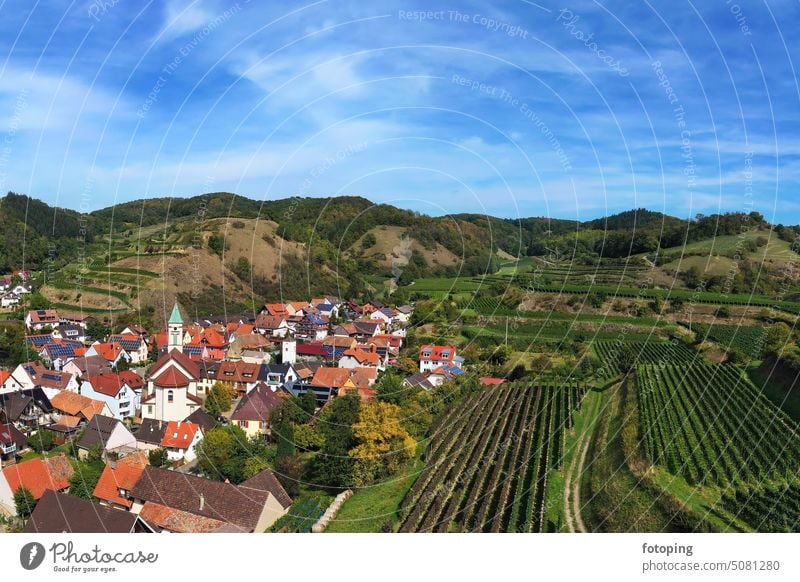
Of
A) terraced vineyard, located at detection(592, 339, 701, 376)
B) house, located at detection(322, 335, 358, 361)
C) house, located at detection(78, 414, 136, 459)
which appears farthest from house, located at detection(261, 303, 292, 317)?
house, located at detection(78, 414, 136, 459)

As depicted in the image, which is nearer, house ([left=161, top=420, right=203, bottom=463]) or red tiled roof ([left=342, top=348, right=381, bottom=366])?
house ([left=161, top=420, right=203, bottom=463])

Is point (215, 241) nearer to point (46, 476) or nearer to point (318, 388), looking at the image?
point (318, 388)

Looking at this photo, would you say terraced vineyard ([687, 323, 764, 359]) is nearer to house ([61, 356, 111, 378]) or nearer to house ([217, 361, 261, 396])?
house ([217, 361, 261, 396])

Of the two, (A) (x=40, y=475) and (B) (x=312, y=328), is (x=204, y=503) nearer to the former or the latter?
(A) (x=40, y=475)

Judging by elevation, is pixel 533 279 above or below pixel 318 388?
above

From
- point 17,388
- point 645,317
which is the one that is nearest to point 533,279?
point 645,317

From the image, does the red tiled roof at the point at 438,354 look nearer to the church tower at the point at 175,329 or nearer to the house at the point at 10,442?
the church tower at the point at 175,329

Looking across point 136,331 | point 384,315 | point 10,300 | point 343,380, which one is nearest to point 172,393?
point 343,380
